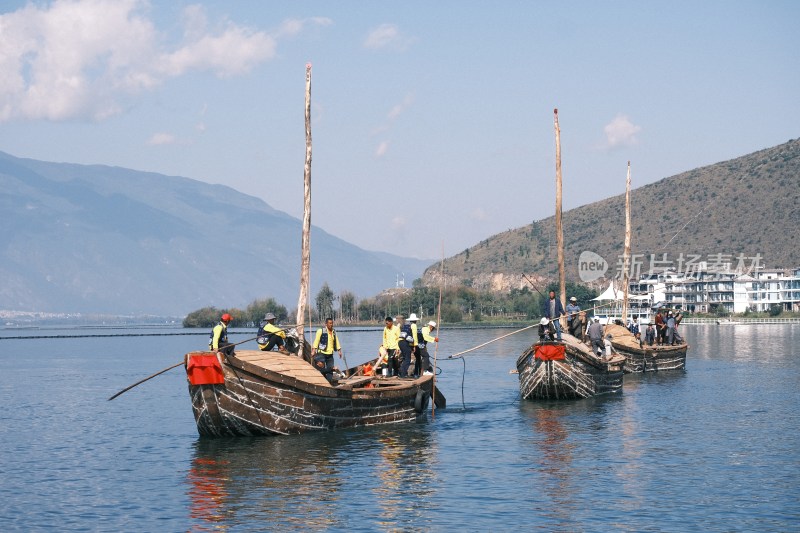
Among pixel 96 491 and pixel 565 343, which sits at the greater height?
pixel 565 343

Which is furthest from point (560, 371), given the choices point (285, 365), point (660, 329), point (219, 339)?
point (660, 329)

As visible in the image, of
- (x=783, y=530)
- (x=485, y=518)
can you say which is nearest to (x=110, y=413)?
(x=485, y=518)

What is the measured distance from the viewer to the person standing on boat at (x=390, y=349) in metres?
35.9

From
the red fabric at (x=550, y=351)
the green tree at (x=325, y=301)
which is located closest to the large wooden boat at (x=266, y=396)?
the red fabric at (x=550, y=351)

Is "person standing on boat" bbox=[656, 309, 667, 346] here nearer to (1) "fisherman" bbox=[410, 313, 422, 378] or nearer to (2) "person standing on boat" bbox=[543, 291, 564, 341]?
(2) "person standing on boat" bbox=[543, 291, 564, 341]

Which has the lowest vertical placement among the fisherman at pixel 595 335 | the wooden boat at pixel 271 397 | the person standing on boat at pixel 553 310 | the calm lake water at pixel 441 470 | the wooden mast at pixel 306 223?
the calm lake water at pixel 441 470

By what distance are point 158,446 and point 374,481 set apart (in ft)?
31.0

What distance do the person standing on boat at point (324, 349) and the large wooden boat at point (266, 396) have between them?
23.9 inches

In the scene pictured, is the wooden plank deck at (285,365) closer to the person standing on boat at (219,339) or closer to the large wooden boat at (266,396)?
the large wooden boat at (266,396)

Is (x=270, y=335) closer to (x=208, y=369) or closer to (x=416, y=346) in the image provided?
(x=208, y=369)

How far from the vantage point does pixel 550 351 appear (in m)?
37.9

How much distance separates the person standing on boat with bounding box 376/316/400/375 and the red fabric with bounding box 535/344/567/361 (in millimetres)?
5263

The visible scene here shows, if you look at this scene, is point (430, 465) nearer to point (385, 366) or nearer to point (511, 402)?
point (385, 366)

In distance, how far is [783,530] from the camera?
1930 centimetres
